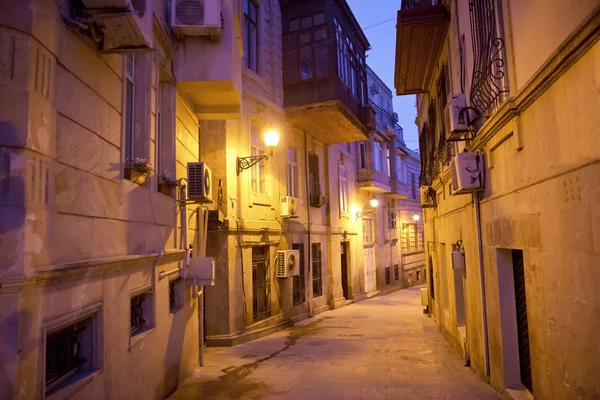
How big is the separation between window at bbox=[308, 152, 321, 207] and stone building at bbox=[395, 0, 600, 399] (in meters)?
7.36

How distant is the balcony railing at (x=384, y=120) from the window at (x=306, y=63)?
9.71 metres

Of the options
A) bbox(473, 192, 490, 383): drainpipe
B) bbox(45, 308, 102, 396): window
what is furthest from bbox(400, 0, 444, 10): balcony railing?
bbox(45, 308, 102, 396): window

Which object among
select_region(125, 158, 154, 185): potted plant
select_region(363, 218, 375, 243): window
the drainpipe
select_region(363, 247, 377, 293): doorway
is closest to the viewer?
select_region(125, 158, 154, 185): potted plant

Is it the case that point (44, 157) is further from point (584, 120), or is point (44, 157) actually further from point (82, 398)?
point (584, 120)

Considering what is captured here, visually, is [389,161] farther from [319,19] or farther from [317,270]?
[319,19]

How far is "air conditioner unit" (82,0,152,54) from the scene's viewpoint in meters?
4.00

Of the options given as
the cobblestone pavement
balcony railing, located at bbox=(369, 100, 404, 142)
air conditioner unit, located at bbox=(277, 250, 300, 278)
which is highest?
balcony railing, located at bbox=(369, 100, 404, 142)

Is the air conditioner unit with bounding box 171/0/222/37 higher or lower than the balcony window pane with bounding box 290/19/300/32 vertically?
lower

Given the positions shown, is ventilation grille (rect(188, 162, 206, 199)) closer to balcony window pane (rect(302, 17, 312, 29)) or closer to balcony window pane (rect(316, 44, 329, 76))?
balcony window pane (rect(316, 44, 329, 76))

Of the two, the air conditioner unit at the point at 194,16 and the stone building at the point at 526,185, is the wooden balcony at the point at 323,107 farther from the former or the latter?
the air conditioner unit at the point at 194,16

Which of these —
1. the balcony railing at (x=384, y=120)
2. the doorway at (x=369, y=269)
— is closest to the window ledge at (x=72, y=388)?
the doorway at (x=369, y=269)

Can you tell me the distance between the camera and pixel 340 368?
8680 millimetres

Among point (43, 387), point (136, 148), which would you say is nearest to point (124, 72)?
point (136, 148)

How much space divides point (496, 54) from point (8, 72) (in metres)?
5.36
